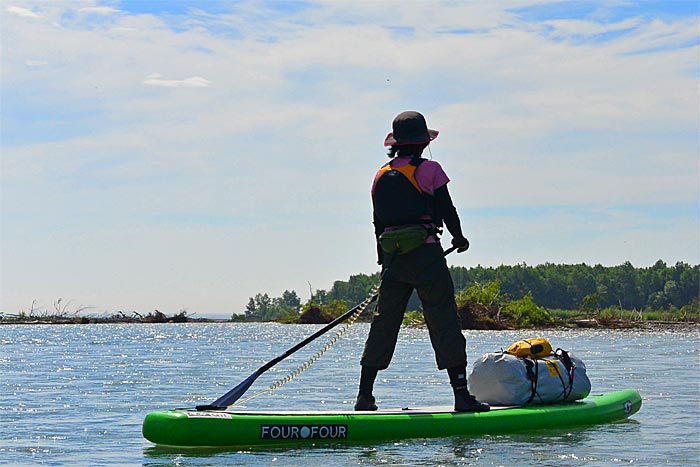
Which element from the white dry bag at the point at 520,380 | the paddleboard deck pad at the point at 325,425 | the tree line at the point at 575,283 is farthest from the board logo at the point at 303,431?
the tree line at the point at 575,283

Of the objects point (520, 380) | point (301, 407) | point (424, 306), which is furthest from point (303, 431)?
point (301, 407)

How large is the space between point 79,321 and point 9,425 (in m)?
62.5

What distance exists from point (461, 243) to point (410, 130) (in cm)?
93

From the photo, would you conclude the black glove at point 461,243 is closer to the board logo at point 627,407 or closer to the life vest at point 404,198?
the life vest at point 404,198

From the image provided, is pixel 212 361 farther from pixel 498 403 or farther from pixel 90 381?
pixel 498 403

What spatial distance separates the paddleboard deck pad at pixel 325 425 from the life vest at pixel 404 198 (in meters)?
1.39

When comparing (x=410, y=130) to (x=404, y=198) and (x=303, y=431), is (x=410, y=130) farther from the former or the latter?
(x=303, y=431)

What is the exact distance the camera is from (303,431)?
23.2 feet

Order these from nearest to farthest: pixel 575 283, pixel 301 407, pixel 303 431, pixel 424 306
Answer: pixel 303 431, pixel 424 306, pixel 301 407, pixel 575 283

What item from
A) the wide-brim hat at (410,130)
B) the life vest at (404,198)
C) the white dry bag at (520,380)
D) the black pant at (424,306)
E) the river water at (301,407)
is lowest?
the river water at (301,407)

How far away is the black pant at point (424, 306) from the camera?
A: 7.62 meters

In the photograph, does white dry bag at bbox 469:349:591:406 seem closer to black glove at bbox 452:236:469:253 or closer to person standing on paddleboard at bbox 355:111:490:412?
person standing on paddleboard at bbox 355:111:490:412

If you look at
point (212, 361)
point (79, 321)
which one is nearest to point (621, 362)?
point (212, 361)

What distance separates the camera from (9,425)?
820cm
